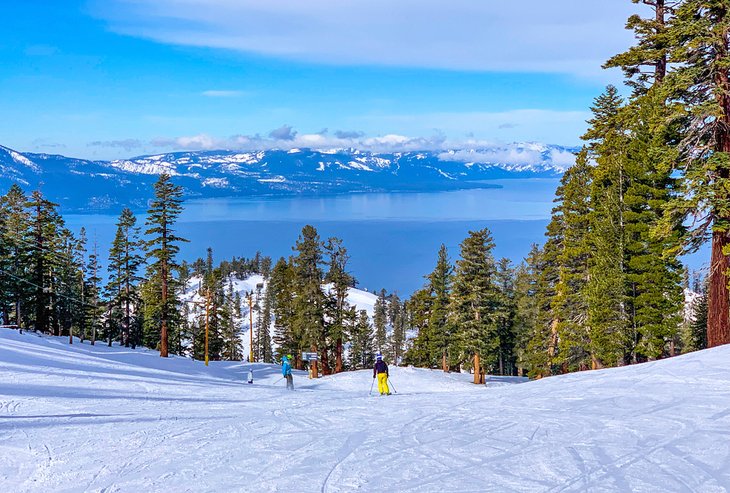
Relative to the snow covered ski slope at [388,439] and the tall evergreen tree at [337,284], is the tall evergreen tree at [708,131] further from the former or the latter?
the tall evergreen tree at [337,284]

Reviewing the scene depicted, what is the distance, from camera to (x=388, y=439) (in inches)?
404

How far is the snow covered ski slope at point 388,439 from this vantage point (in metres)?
7.82

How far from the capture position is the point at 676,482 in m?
7.25

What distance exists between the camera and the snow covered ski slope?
25.7ft

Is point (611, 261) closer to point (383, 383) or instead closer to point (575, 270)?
point (575, 270)

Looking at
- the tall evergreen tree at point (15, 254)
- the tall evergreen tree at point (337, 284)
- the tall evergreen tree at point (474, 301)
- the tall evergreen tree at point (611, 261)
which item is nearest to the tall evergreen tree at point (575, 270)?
the tall evergreen tree at point (611, 261)

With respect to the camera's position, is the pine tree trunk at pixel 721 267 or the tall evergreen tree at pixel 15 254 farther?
the tall evergreen tree at pixel 15 254

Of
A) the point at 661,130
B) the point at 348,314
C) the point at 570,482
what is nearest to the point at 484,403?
the point at 570,482

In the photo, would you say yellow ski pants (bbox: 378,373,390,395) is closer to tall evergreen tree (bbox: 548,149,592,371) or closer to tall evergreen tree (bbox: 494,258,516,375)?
tall evergreen tree (bbox: 548,149,592,371)

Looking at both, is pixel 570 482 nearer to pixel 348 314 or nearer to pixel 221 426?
pixel 221 426

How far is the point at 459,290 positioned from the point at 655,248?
18.0 meters

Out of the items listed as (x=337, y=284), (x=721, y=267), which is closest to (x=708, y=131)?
(x=721, y=267)

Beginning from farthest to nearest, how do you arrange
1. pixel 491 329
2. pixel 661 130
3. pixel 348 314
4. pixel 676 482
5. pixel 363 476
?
1. pixel 348 314
2. pixel 491 329
3. pixel 661 130
4. pixel 363 476
5. pixel 676 482

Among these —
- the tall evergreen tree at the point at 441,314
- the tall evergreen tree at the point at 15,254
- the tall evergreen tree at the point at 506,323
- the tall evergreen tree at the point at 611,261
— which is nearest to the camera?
the tall evergreen tree at the point at 611,261
